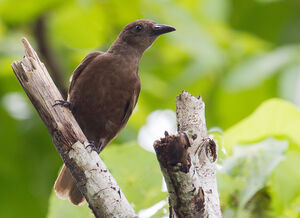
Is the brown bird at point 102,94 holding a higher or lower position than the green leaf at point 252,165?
higher

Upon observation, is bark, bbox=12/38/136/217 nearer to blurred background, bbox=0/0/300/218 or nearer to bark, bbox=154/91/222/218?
bark, bbox=154/91/222/218

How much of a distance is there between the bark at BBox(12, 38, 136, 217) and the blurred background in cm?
87

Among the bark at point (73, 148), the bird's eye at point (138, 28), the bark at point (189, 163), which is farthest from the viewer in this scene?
the bird's eye at point (138, 28)

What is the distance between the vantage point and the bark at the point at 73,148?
8.28 feet

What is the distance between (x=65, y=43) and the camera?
5.54 metres

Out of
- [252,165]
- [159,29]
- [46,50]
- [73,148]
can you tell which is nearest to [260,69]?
[159,29]

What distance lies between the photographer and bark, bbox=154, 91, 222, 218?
2182 mm

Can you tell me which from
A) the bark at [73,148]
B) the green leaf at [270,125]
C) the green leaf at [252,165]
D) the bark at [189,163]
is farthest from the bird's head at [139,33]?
the bark at [189,163]

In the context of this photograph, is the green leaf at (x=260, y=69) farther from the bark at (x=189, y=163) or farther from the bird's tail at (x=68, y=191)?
the bark at (x=189, y=163)

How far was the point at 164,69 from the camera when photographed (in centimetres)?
596

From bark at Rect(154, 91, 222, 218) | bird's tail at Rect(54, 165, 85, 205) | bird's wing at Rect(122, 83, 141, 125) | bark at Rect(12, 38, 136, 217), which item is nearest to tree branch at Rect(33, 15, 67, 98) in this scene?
bird's wing at Rect(122, 83, 141, 125)

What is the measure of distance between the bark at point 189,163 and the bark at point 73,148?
254 mm

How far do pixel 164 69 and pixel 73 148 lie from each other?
341 centimetres

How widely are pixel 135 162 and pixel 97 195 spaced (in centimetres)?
96
